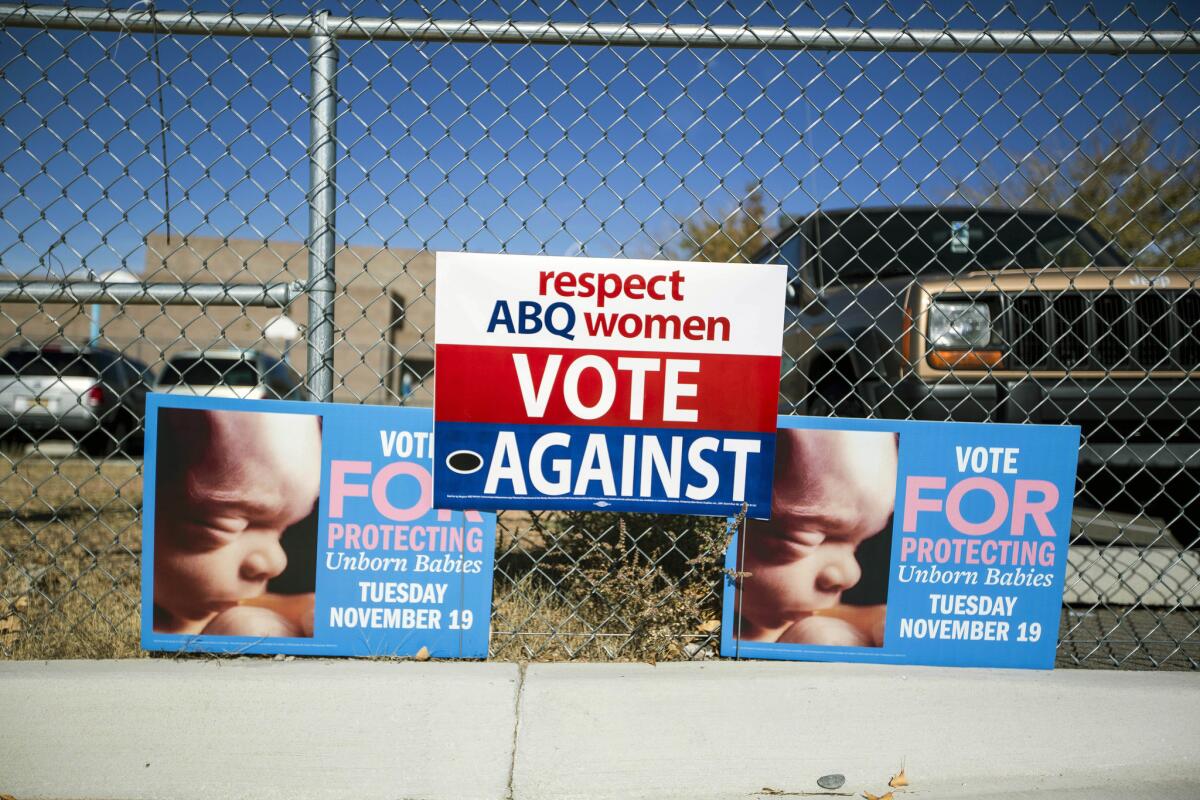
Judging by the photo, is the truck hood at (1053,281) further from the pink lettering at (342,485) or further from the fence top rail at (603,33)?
the pink lettering at (342,485)

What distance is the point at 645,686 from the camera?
7.50ft

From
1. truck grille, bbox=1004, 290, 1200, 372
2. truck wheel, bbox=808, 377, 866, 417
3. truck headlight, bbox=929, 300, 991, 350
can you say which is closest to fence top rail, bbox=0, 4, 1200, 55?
truck headlight, bbox=929, 300, 991, 350

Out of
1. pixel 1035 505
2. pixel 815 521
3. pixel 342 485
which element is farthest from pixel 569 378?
pixel 1035 505

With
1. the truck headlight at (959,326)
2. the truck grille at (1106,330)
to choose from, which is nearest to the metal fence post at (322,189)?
the truck headlight at (959,326)

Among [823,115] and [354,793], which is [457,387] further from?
[823,115]

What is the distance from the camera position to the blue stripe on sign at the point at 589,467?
238 cm

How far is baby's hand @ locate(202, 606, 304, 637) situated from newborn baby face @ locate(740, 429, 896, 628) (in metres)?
1.41

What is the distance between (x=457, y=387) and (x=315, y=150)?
82cm

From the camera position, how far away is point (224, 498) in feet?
7.91

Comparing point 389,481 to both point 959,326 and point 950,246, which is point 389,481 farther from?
point 950,246

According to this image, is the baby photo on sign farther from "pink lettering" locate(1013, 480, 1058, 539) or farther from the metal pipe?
the metal pipe

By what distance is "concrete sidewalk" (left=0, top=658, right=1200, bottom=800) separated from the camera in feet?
6.92

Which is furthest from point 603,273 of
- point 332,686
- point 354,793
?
point 354,793

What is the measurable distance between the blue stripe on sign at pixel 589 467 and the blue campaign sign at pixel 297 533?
10 cm
